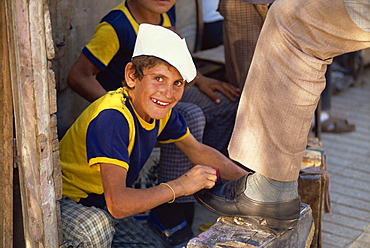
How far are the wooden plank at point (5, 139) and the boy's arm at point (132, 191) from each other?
0.41 meters

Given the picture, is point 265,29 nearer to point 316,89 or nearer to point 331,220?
point 316,89

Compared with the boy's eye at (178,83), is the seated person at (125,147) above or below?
below

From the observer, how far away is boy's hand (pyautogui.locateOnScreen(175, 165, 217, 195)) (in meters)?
2.69

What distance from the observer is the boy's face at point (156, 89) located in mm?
2689

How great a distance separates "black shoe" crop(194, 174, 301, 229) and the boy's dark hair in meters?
0.65

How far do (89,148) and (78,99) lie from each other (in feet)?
4.61

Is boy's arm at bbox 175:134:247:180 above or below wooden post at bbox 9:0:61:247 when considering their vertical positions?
below

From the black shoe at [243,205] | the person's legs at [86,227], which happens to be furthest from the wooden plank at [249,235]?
the person's legs at [86,227]

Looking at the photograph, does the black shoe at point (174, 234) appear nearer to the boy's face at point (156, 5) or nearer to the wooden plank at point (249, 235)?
the wooden plank at point (249, 235)

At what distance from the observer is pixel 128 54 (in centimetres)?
356

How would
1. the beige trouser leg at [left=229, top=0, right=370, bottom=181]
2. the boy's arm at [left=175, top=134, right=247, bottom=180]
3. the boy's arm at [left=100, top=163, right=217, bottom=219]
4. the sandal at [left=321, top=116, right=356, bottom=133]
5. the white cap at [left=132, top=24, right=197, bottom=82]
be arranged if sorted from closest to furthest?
the beige trouser leg at [left=229, top=0, right=370, bottom=181], the boy's arm at [left=100, top=163, right=217, bottom=219], the white cap at [left=132, top=24, right=197, bottom=82], the boy's arm at [left=175, top=134, right=247, bottom=180], the sandal at [left=321, top=116, right=356, bottom=133]

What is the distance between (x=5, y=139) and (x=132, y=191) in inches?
23.1

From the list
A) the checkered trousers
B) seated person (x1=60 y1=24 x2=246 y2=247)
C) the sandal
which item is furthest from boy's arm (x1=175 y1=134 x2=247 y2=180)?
the sandal

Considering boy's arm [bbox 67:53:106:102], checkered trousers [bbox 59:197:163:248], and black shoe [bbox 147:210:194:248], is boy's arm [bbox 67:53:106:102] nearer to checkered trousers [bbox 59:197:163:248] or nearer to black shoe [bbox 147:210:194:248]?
checkered trousers [bbox 59:197:163:248]
